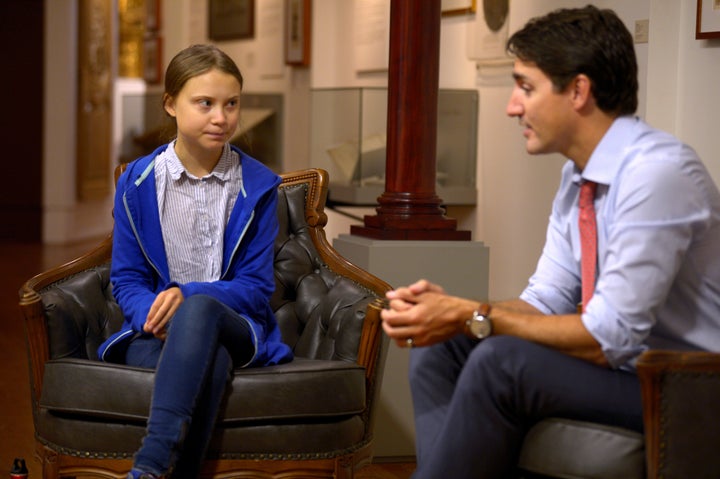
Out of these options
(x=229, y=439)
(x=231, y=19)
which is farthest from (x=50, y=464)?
(x=231, y=19)

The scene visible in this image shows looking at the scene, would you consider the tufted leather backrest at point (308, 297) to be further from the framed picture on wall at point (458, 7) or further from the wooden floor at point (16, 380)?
the framed picture on wall at point (458, 7)

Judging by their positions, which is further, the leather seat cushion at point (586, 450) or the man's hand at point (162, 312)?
the man's hand at point (162, 312)

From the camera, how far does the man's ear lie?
2.36 m

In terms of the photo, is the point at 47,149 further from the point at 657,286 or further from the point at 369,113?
the point at 657,286

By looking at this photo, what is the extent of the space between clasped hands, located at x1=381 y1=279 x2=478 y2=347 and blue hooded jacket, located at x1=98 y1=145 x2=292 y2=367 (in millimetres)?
719

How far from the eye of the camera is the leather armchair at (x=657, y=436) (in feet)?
7.26

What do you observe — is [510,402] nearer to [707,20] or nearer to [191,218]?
[191,218]

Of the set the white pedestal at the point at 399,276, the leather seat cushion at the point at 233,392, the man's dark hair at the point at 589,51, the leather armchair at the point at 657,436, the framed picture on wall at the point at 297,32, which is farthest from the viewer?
the framed picture on wall at the point at 297,32

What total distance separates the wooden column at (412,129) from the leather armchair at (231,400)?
714mm

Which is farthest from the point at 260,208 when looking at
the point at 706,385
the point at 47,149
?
the point at 47,149

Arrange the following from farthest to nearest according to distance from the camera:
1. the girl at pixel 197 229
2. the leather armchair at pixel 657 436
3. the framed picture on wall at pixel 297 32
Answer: the framed picture on wall at pixel 297 32 < the girl at pixel 197 229 < the leather armchair at pixel 657 436

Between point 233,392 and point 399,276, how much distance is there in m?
1.17

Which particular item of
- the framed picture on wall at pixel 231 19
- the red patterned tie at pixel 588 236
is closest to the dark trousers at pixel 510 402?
the red patterned tie at pixel 588 236

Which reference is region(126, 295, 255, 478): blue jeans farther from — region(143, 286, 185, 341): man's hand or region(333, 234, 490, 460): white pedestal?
region(333, 234, 490, 460): white pedestal
